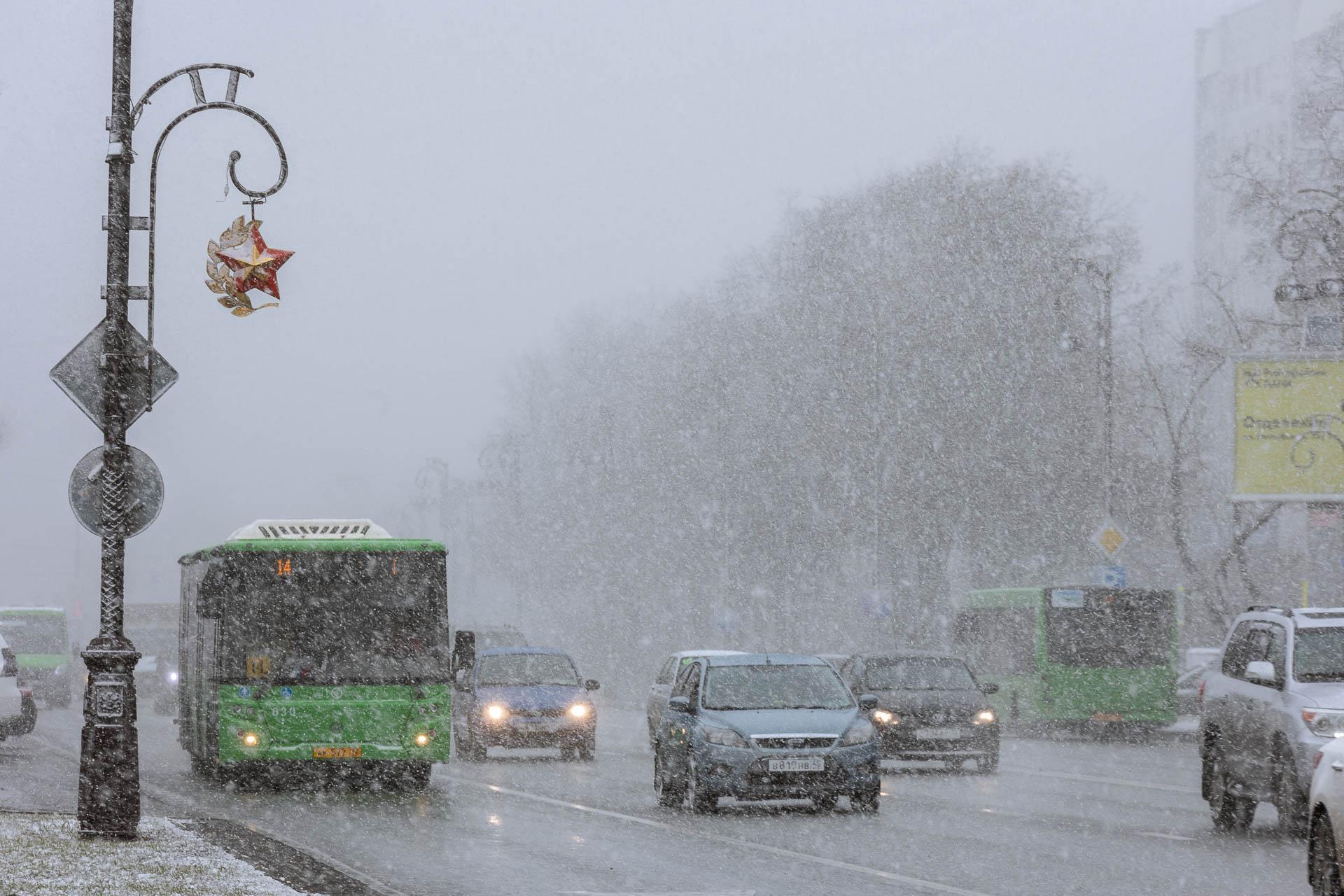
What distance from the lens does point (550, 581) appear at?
79.3 m

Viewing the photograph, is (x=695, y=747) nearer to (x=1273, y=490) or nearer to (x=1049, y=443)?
(x=1273, y=490)

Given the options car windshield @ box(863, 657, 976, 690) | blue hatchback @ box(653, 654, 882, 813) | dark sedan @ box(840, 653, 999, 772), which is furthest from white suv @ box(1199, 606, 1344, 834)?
car windshield @ box(863, 657, 976, 690)

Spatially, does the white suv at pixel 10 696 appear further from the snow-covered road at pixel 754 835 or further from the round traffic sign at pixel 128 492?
the round traffic sign at pixel 128 492

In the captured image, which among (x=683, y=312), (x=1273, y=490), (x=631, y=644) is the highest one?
(x=683, y=312)

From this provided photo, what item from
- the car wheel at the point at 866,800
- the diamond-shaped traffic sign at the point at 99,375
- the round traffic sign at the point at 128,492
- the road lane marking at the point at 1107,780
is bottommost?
the road lane marking at the point at 1107,780

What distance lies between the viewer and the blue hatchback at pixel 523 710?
2847cm

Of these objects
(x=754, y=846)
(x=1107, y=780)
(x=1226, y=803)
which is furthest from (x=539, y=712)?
(x=1226, y=803)

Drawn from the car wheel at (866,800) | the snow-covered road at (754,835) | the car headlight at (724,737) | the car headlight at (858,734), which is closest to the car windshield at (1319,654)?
the snow-covered road at (754,835)

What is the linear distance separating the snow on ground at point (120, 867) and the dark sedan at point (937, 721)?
505 inches

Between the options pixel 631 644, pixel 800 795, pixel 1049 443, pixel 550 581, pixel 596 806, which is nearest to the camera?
pixel 800 795

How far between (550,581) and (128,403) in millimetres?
65101

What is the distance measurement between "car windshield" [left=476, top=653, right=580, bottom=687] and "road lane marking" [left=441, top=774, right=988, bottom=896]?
21.2 feet

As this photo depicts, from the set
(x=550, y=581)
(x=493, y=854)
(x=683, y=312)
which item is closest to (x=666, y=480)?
(x=683, y=312)

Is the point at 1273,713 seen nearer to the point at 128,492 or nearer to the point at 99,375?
the point at 128,492
